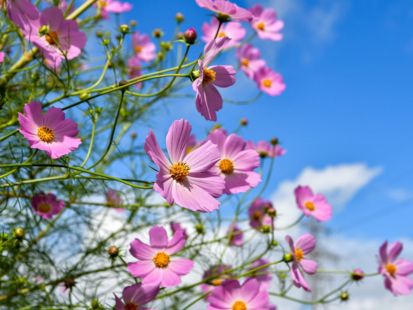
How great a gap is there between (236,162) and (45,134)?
0.31m

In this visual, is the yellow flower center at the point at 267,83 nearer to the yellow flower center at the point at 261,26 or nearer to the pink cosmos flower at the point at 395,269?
the yellow flower center at the point at 261,26

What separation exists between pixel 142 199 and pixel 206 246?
0.21m

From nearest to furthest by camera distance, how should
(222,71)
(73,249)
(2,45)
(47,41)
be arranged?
(222,71)
(47,41)
(2,45)
(73,249)

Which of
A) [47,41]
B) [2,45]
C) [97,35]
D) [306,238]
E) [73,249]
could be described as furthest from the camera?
[73,249]

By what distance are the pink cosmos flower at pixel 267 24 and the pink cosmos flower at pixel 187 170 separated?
753 millimetres

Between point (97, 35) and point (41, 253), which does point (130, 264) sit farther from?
point (97, 35)

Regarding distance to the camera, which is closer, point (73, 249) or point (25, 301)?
point (25, 301)

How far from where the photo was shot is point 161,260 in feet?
2.71

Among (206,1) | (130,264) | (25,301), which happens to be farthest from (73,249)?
(206,1)

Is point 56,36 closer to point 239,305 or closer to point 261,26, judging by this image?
point 239,305

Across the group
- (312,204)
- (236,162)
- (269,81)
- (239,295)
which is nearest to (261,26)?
(269,81)

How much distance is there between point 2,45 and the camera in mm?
1084

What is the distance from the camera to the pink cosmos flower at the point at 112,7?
4.41ft

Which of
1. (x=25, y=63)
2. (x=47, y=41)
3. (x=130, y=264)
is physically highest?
(x=25, y=63)
